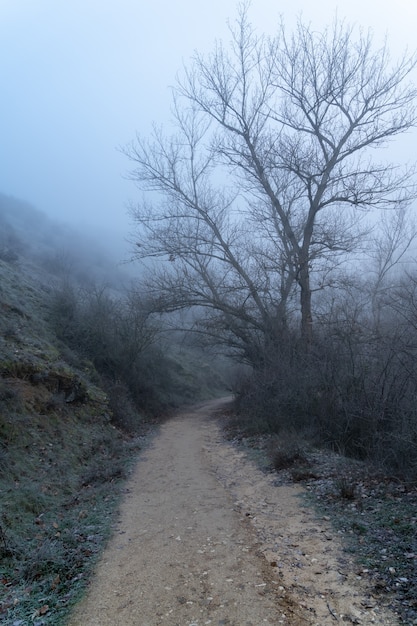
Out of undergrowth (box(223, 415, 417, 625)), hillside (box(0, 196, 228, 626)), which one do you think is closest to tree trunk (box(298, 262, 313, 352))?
undergrowth (box(223, 415, 417, 625))

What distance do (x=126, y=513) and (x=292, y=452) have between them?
411 cm

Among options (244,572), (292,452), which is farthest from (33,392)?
(244,572)

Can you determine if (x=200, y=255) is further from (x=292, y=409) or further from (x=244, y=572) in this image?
(x=244, y=572)

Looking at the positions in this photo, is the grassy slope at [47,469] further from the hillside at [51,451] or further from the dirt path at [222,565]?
the dirt path at [222,565]

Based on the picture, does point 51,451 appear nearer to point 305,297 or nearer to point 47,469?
point 47,469

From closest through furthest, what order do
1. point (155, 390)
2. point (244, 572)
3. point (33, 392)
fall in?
point (244, 572)
point (33, 392)
point (155, 390)

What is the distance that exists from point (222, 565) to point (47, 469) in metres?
5.55

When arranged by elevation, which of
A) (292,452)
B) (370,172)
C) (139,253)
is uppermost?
(370,172)

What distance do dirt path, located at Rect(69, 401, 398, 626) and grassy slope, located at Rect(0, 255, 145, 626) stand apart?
1.46 feet

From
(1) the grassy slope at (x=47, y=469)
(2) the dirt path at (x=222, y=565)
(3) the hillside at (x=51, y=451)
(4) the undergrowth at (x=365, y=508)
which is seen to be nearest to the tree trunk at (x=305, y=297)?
(4) the undergrowth at (x=365, y=508)

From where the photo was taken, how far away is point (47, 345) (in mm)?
16797

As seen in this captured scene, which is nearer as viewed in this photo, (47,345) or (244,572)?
(244,572)

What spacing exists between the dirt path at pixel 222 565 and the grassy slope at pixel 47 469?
1.46 feet

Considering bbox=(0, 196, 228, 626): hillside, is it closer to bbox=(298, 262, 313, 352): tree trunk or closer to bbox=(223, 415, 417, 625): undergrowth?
bbox=(223, 415, 417, 625): undergrowth
